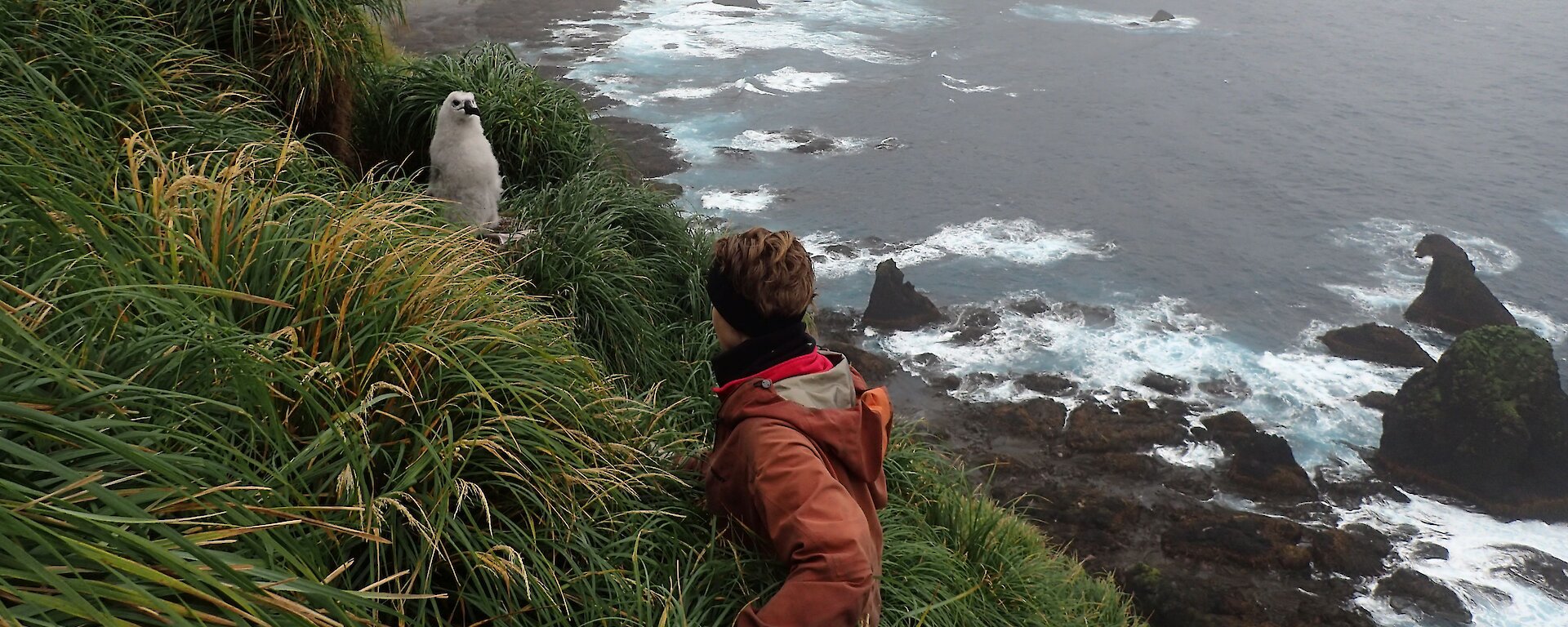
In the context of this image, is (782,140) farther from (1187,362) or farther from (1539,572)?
(1539,572)

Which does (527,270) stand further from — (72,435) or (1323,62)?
(1323,62)

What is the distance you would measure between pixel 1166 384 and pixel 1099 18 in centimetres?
3975

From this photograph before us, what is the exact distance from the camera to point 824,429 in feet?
8.87

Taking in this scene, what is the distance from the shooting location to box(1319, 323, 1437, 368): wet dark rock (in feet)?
96.5

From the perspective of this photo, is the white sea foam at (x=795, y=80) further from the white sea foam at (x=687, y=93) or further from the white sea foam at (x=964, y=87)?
the white sea foam at (x=964, y=87)

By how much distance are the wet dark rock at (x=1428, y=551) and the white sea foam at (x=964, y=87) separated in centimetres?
3080

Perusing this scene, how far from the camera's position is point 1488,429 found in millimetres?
25938

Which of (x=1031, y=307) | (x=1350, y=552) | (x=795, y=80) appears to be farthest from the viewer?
(x=795, y=80)

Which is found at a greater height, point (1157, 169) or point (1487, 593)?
point (1157, 169)

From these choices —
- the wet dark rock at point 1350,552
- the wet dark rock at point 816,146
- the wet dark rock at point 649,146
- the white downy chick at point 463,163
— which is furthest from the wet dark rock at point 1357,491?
the white downy chick at point 463,163

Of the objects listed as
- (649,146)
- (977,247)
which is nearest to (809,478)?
(977,247)

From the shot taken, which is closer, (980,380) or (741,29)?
(980,380)

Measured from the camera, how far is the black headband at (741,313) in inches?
113

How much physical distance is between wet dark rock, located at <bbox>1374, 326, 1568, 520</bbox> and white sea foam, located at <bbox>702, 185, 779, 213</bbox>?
1905 cm
